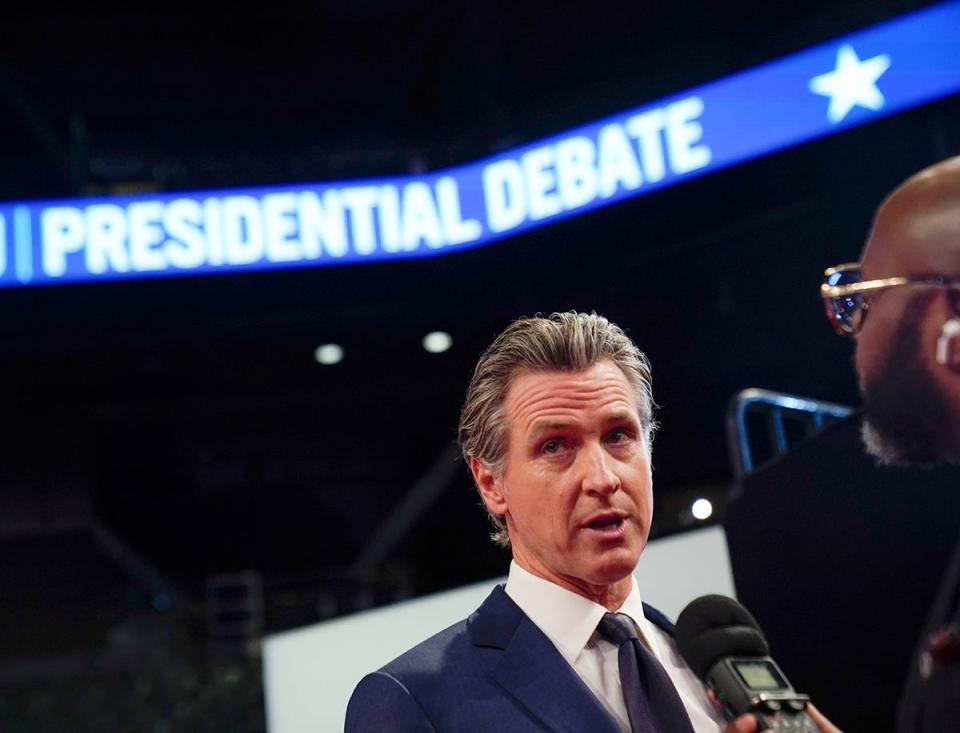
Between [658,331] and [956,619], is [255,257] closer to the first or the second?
[658,331]

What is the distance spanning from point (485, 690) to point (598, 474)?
306mm

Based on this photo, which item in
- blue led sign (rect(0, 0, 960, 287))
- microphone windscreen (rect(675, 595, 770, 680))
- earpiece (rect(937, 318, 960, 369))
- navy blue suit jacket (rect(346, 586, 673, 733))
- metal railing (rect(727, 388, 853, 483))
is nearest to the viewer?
earpiece (rect(937, 318, 960, 369))

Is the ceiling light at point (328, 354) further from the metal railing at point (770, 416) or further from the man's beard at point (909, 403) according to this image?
the man's beard at point (909, 403)

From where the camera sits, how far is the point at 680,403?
7848 millimetres

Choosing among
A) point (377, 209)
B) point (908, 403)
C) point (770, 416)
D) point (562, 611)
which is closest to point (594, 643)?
point (562, 611)

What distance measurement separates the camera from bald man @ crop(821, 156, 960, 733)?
1.08 meters

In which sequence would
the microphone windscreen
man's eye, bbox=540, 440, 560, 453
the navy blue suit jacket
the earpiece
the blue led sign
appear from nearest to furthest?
1. the earpiece
2. the microphone windscreen
3. the navy blue suit jacket
4. man's eye, bbox=540, 440, 560, 453
5. the blue led sign

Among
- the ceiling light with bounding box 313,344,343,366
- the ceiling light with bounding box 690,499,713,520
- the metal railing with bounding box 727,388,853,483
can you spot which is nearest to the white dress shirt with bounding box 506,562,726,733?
the metal railing with bounding box 727,388,853,483

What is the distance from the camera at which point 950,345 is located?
108cm

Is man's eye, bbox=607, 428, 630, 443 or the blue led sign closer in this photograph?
man's eye, bbox=607, 428, 630, 443

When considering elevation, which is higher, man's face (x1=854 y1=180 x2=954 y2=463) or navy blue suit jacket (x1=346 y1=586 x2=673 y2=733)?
man's face (x1=854 y1=180 x2=954 y2=463)

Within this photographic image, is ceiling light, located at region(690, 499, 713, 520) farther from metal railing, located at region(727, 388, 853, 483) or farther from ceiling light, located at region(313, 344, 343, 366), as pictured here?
metal railing, located at region(727, 388, 853, 483)

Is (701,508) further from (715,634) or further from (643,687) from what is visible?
(715,634)

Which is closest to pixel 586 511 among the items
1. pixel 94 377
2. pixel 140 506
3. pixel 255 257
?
pixel 255 257
